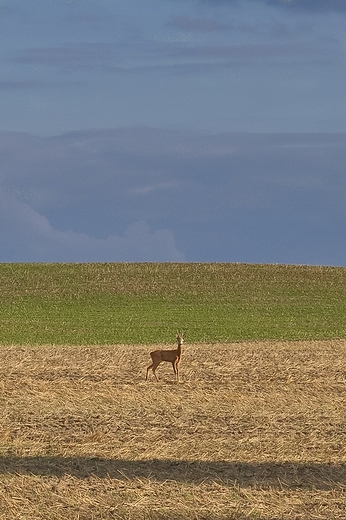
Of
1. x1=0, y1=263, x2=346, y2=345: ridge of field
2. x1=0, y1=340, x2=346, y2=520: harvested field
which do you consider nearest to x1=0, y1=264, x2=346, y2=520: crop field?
x1=0, y1=340, x2=346, y2=520: harvested field

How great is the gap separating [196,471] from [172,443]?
1.60 meters

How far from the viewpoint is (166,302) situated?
4778cm

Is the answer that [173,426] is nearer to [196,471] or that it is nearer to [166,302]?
[196,471]

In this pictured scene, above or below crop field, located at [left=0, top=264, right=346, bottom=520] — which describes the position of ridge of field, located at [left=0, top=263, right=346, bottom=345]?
above

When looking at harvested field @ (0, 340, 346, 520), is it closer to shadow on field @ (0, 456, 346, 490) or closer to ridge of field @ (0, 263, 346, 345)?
shadow on field @ (0, 456, 346, 490)

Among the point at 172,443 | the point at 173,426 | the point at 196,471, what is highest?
the point at 173,426

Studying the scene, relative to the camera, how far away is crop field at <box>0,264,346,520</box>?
1040 cm

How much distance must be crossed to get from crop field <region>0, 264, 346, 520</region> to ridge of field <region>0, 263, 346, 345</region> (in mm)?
395

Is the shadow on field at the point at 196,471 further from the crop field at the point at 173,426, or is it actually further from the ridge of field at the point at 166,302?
the ridge of field at the point at 166,302

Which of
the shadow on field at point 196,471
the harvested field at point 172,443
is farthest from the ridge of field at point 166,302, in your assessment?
the shadow on field at point 196,471

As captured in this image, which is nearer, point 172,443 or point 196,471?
point 196,471

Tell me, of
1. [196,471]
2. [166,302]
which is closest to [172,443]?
[196,471]

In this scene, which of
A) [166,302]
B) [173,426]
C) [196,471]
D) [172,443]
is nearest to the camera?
[196,471]

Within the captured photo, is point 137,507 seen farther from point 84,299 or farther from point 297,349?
point 84,299
